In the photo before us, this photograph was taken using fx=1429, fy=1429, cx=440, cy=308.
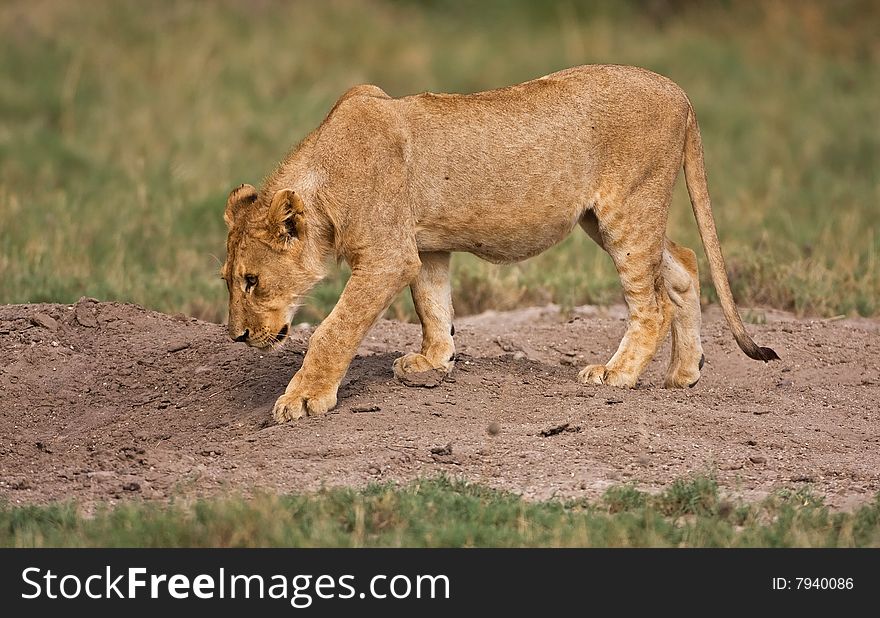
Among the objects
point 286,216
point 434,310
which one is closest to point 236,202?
point 286,216

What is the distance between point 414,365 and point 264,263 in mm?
994

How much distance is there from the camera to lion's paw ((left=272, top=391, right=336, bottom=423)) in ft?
21.4

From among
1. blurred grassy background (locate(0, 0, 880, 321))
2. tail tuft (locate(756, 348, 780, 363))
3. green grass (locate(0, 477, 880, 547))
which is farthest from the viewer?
blurred grassy background (locate(0, 0, 880, 321))

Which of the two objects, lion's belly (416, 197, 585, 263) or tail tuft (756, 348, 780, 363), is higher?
lion's belly (416, 197, 585, 263)

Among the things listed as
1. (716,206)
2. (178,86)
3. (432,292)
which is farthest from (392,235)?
(178,86)

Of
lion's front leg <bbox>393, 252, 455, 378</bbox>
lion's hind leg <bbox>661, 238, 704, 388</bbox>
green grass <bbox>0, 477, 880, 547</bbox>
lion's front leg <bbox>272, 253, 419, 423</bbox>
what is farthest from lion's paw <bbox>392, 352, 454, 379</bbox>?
green grass <bbox>0, 477, 880, 547</bbox>

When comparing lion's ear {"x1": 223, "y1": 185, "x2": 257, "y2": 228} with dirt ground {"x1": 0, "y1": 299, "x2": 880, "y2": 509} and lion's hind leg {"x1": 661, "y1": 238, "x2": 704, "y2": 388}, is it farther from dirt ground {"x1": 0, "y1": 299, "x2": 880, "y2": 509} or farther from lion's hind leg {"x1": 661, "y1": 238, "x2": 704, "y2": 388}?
lion's hind leg {"x1": 661, "y1": 238, "x2": 704, "y2": 388}

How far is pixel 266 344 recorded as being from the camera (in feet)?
21.8

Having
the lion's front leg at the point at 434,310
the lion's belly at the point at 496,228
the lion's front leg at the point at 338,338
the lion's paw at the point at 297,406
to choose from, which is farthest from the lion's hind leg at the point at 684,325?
the lion's paw at the point at 297,406

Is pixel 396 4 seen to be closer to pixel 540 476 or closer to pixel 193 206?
pixel 193 206

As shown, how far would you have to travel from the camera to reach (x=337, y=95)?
50.1 feet

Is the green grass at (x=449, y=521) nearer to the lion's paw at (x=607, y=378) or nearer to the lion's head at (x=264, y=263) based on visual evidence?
the lion's head at (x=264, y=263)

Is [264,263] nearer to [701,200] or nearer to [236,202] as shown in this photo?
[236,202]

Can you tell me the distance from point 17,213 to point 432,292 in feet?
15.6
